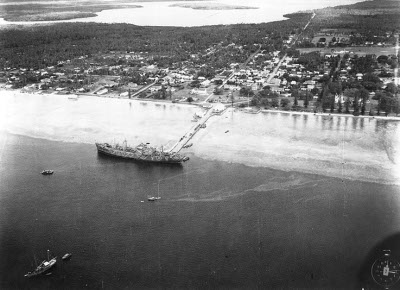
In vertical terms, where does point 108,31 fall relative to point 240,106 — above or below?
above

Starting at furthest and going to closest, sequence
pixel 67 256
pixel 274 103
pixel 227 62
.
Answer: pixel 227 62
pixel 274 103
pixel 67 256

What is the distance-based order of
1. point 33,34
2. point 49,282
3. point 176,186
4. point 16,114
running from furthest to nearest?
point 33,34 < point 16,114 < point 176,186 < point 49,282

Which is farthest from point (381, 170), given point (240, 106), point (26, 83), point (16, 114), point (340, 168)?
point (26, 83)

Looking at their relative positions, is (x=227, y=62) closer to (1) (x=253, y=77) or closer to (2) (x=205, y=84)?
(1) (x=253, y=77)

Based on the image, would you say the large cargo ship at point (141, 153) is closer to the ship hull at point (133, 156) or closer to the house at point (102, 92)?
the ship hull at point (133, 156)

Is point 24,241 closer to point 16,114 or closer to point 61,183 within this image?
point 61,183

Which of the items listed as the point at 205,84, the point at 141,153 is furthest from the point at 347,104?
the point at 141,153
